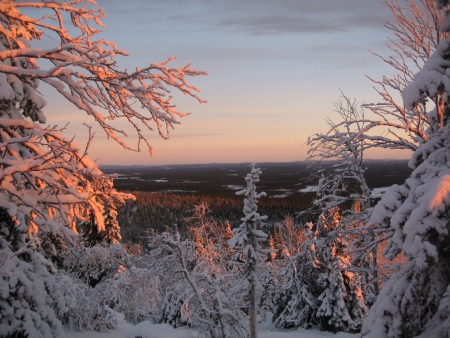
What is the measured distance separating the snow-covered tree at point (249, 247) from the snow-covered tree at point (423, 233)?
798cm

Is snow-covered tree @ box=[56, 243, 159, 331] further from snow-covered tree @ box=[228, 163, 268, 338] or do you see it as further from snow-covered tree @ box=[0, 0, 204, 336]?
snow-covered tree @ box=[0, 0, 204, 336]

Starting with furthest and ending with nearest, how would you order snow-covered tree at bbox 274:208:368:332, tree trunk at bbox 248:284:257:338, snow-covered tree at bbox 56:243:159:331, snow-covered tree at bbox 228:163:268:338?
snow-covered tree at bbox 274:208:368:332
snow-covered tree at bbox 56:243:159:331
tree trunk at bbox 248:284:257:338
snow-covered tree at bbox 228:163:268:338

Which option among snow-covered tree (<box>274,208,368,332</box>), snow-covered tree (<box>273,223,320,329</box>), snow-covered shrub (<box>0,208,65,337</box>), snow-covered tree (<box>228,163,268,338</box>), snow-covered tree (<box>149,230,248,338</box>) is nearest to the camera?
snow-covered shrub (<box>0,208,65,337</box>)

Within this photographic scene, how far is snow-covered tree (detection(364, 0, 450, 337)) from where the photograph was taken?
10.6 feet

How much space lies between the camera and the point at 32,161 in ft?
11.3

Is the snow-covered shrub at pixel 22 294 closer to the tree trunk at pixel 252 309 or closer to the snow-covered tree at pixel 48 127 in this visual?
the snow-covered tree at pixel 48 127

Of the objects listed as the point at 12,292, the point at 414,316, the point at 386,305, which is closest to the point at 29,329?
the point at 12,292

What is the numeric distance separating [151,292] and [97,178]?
456 inches

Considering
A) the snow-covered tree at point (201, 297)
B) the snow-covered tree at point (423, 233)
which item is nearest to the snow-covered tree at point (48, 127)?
the snow-covered tree at point (423, 233)

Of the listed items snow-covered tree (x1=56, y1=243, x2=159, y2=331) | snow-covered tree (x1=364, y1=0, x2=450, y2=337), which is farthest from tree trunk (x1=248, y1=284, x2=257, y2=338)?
snow-covered tree (x1=364, y1=0, x2=450, y2=337)

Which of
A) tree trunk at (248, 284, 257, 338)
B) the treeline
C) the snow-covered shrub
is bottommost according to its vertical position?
the treeline

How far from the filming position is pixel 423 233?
3.22m

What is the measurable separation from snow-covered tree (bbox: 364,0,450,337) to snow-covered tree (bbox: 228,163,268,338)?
7.98m

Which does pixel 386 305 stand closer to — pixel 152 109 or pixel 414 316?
pixel 414 316
